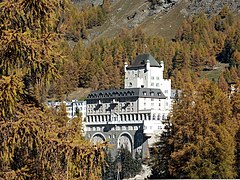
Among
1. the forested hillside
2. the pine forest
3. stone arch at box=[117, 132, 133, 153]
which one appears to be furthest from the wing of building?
the forested hillside

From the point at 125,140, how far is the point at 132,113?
7.57m

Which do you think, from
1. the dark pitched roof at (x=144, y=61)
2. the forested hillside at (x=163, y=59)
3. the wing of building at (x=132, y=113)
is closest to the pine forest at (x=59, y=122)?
the wing of building at (x=132, y=113)

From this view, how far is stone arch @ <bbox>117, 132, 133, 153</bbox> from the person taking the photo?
97250 millimetres

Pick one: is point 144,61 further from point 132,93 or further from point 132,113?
point 132,113

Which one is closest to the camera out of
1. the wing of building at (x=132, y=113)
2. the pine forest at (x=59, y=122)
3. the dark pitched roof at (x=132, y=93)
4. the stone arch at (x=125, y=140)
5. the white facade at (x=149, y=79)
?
the pine forest at (x=59, y=122)

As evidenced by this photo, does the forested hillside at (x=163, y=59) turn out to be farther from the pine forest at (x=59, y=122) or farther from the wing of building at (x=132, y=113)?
the pine forest at (x=59, y=122)

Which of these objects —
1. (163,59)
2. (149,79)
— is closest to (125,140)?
(149,79)

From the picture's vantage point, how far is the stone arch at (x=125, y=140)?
9725 cm

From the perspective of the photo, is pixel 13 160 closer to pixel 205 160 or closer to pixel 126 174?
pixel 205 160

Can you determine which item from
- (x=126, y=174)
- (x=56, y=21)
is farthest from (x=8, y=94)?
(x=126, y=174)

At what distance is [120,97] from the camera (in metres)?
109

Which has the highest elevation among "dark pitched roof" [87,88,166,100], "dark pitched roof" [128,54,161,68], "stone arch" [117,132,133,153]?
"dark pitched roof" [128,54,161,68]

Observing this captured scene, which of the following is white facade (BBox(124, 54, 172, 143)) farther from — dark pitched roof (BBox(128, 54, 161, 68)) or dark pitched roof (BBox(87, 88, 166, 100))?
dark pitched roof (BBox(87, 88, 166, 100))

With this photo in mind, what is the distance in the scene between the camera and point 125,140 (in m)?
99.0
